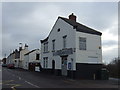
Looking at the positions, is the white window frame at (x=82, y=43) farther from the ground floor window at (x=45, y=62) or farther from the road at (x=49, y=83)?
the ground floor window at (x=45, y=62)

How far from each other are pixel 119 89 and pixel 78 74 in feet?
37.0

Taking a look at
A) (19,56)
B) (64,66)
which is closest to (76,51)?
(64,66)

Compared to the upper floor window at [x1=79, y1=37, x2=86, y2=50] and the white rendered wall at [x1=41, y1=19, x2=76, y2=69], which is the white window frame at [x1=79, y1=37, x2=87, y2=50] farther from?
the white rendered wall at [x1=41, y1=19, x2=76, y2=69]

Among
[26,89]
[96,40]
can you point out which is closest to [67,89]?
[26,89]

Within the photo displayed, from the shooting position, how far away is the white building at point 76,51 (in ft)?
94.4

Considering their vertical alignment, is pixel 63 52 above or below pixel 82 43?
below

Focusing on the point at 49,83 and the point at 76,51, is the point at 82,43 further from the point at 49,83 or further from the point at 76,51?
the point at 49,83

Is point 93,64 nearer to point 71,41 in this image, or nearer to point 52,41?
point 71,41

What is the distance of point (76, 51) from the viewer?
2878cm

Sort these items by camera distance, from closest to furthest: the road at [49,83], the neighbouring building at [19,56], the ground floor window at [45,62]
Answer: the road at [49,83] → the ground floor window at [45,62] → the neighbouring building at [19,56]

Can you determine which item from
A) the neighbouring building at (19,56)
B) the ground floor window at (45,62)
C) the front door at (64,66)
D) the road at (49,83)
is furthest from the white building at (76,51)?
the neighbouring building at (19,56)


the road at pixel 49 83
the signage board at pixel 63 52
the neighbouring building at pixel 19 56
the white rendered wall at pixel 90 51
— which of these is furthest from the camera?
the neighbouring building at pixel 19 56

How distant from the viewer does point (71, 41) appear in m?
30.0

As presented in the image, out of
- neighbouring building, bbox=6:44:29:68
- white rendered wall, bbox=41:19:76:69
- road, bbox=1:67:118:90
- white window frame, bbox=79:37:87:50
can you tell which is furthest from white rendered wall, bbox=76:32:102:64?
neighbouring building, bbox=6:44:29:68
